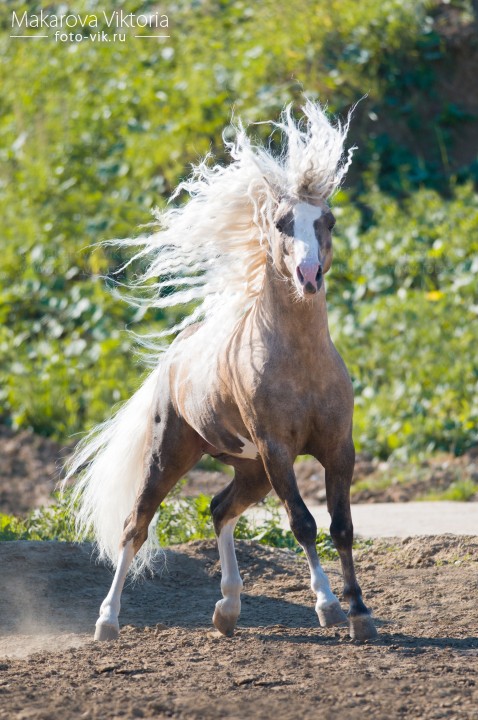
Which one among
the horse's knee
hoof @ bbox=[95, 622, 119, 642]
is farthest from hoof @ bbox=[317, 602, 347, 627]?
hoof @ bbox=[95, 622, 119, 642]

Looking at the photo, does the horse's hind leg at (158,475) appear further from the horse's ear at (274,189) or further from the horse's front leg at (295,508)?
the horse's ear at (274,189)

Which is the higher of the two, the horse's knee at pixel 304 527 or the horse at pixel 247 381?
the horse at pixel 247 381

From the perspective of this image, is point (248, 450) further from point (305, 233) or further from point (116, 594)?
point (305, 233)

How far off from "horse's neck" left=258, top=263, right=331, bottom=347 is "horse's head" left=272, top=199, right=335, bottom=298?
10 cm

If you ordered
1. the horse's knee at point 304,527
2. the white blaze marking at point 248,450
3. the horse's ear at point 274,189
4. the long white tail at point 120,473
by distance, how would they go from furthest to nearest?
the long white tail at point 120,473 < the white blaze marking at point 248,450 < the horse's ear at point 274,189 < the horse's knee at point 304,527

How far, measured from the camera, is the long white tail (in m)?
6.12

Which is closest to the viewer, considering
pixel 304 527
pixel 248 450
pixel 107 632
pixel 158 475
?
pixel 304 527

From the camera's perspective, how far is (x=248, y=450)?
18.0 ft

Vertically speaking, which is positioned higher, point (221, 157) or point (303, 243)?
point (221, 157)

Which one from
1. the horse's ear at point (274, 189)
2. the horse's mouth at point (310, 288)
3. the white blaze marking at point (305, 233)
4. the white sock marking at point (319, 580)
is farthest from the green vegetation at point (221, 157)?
the horse's mouth at point (310, 288)

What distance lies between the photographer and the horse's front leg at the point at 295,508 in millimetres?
5020

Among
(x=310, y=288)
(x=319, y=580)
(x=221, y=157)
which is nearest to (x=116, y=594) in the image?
(x=319, y=580)

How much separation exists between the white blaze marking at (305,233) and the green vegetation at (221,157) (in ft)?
19.4

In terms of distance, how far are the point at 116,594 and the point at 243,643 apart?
81 cm
